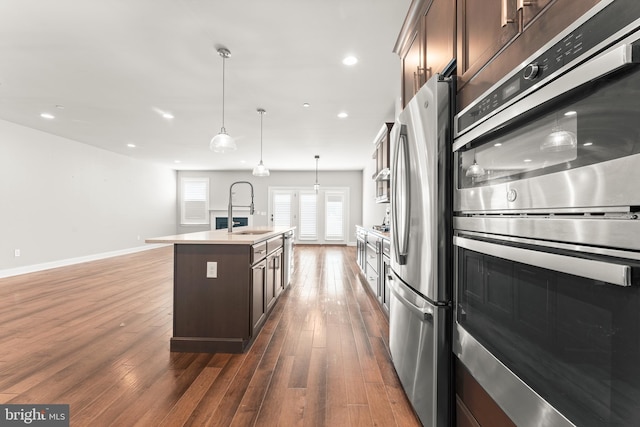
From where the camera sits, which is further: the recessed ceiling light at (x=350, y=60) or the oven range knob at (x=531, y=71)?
the recessed ceiling light at (x=350, y=60)

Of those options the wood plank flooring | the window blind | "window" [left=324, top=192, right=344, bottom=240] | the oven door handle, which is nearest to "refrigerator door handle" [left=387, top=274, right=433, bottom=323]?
the oven door handle

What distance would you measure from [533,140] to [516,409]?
814 mm

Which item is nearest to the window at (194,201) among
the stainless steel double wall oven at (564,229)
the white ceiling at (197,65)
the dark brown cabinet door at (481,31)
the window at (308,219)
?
the window at (308,219)

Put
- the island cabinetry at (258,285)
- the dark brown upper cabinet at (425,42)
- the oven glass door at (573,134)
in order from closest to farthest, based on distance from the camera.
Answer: the oven glass door at (573,134) < the dark brown upper cabinet at (425,42) < the island cabinetry at (258,285)

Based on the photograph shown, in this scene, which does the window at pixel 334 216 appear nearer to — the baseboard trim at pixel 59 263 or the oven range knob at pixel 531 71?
the baseboard trim at pixel 59 263

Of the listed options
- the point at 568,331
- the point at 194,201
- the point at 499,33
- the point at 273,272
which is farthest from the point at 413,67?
the point at 194,201

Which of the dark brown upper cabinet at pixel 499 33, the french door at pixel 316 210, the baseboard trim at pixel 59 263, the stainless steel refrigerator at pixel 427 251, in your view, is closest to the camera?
the dark brown upper cabinet at pixel 499 33

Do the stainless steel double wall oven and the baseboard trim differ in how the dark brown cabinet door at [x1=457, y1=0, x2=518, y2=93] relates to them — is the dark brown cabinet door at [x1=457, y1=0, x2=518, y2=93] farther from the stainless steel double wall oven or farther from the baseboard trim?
the baseboard trim

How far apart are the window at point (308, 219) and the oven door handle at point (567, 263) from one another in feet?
31.9

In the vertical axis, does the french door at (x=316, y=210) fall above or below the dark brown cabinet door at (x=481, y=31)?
below

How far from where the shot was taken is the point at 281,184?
35.6 feet

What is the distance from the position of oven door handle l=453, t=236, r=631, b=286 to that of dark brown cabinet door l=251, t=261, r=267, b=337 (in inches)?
77.6

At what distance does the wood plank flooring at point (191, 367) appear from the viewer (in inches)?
67.5

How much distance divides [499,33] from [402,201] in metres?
0.95
